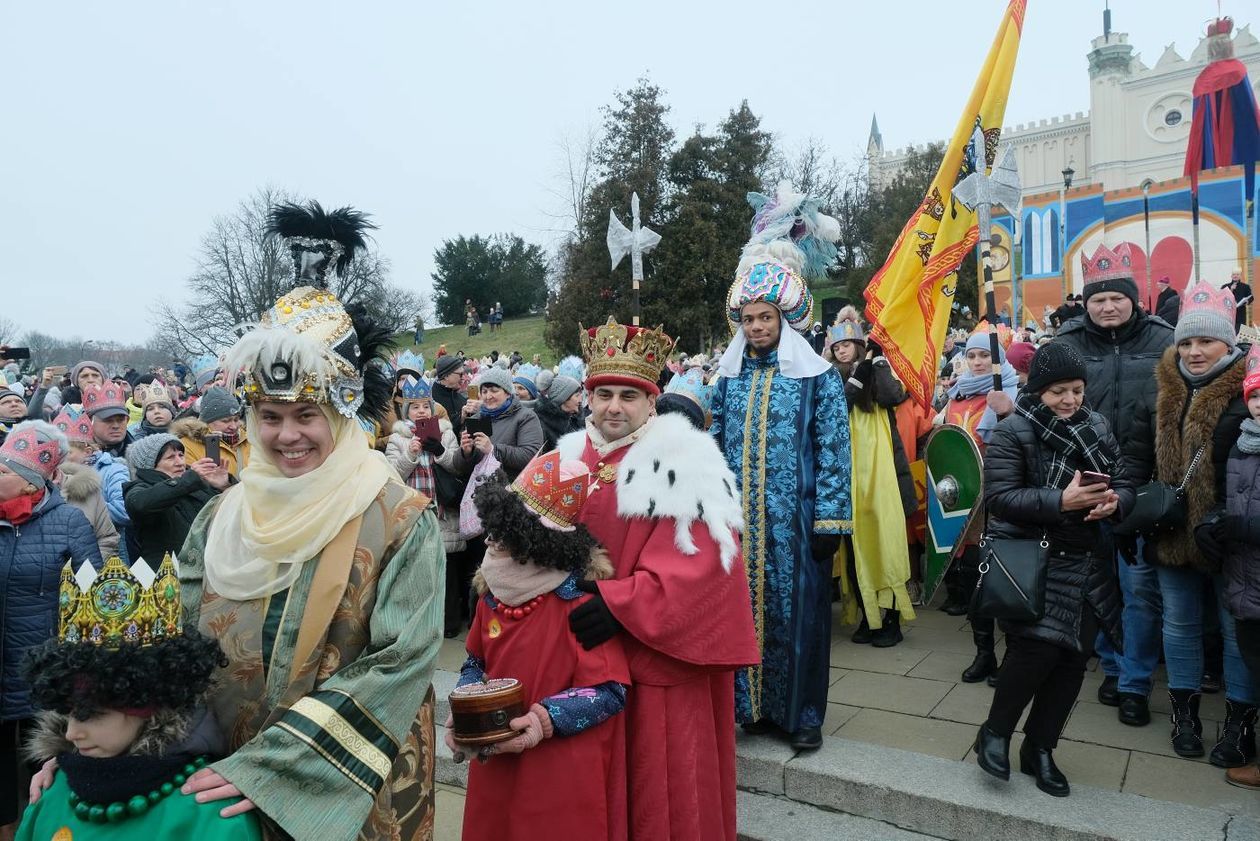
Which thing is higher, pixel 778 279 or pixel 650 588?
pixel 778 279

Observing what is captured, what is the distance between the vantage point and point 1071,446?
3463mm

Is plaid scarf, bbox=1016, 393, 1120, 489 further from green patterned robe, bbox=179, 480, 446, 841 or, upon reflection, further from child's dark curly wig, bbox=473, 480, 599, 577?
green patterned robe, bbox=179, 480, 446, 841

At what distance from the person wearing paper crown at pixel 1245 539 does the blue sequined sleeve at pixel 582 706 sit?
2772 mm

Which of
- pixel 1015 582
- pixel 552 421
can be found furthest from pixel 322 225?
pixel 552 421

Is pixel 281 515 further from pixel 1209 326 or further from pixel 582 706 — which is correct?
pixel 1209 326

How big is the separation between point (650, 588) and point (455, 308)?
184 feet

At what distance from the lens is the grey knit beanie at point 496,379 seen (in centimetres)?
666

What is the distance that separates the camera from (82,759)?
5.77ft

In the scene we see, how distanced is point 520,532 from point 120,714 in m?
0.99

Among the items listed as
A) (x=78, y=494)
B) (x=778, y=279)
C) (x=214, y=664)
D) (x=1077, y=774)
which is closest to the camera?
(x=214, y=664)

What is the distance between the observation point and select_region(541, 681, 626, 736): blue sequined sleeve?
229 cm

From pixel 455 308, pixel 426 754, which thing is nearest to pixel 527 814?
pixel 426 754

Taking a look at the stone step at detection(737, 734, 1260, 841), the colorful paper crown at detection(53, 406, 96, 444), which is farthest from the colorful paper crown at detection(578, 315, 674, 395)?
the colorful paper crown at detection(53, 406, 96, 444)

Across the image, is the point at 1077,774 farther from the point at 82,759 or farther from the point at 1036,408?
the point at 82,759
